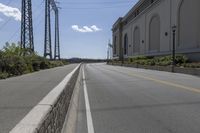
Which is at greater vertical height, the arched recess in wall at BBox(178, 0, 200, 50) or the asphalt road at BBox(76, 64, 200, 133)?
the arched recess in wall at BBox(178, 0, 200, 50)

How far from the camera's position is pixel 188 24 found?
5762cm

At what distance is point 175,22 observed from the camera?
6288 cm

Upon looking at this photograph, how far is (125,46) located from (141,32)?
128 ft

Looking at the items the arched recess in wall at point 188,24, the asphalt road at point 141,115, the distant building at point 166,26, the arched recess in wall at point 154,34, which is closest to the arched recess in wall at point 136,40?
the distant building at point 166,26

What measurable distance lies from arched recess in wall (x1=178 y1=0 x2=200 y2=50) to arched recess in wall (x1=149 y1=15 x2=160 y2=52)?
16.9 metres

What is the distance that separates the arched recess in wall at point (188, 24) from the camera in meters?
53.8

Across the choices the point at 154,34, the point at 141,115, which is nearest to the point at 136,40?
the point at 154,34

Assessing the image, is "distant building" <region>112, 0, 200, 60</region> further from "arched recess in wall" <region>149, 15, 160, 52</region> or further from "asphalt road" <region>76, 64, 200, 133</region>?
"asphalt road" <region>76, 64, 200, 133</region>

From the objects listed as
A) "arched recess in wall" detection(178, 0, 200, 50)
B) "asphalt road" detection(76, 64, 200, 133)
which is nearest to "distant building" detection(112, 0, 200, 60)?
"arched recess in wall" detection(178, 0, 200, 50)

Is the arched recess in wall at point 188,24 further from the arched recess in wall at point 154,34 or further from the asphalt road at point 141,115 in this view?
the asphalt road at point 141,115

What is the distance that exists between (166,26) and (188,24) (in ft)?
38.3

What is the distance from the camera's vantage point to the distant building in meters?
54.8

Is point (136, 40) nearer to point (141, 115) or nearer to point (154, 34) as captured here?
point (154, 34)

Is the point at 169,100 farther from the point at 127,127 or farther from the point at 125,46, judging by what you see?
the point at 125,46
